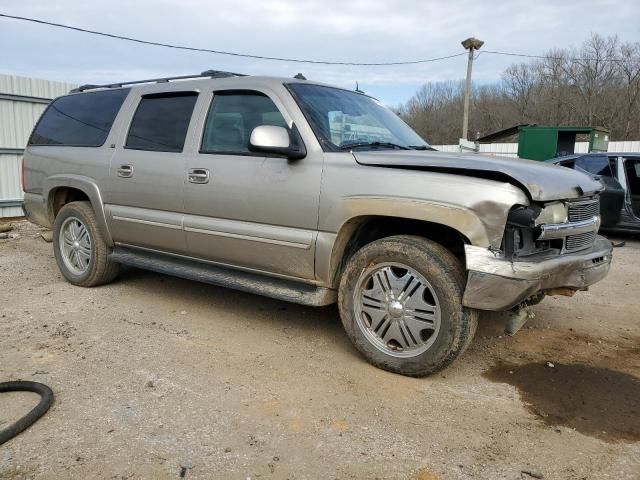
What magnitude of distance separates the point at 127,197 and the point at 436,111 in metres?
48.6

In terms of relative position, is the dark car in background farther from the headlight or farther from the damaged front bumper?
the damaged front bumper

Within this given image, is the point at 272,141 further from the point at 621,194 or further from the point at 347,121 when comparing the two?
the point at 621,194

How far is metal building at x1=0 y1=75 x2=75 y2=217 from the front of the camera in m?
10.6

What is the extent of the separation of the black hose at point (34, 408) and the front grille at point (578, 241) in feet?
10.5

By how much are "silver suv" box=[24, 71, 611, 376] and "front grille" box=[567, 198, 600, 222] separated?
0.04 ft

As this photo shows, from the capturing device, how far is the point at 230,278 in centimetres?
414

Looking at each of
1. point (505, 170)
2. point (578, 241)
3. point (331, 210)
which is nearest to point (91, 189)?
point (331, 210)

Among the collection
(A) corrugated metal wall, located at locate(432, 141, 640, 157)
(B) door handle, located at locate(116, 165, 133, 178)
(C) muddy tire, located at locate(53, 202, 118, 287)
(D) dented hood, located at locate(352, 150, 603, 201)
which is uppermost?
(A) corrugated metal wall, located at locate(432, 141, 640, 157)

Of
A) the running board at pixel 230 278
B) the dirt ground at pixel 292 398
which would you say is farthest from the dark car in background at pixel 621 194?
the running board at pixel 230 278

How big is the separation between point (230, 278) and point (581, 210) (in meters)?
2.58

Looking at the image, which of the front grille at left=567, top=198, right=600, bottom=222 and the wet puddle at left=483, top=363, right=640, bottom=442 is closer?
the wet puddle at left=483, top=363, right=640, bottom=442

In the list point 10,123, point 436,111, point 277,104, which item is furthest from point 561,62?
point 277,104

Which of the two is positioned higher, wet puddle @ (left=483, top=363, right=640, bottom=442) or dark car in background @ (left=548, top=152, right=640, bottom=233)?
dark car in background @ (left=548, top=152, right=640, bottom=233)

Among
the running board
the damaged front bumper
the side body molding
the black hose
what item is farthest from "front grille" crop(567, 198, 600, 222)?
the side body molding
